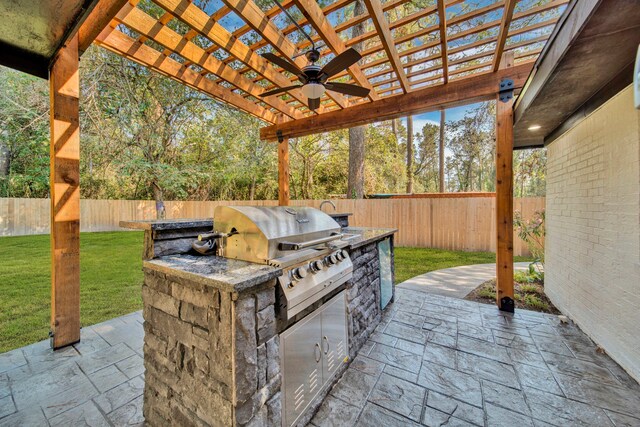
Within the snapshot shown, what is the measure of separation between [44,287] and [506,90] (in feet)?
23.4

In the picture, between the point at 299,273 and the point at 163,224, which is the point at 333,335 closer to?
the point at 299,273

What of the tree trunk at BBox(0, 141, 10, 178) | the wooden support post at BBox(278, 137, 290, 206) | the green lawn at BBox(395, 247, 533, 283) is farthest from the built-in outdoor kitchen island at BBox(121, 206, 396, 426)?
the tree trunk at BBox(0, 141, 10, 178)

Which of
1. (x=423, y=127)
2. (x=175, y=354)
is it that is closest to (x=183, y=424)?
(x=175, y=354)

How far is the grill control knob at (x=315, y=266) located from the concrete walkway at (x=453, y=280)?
2.92 metres

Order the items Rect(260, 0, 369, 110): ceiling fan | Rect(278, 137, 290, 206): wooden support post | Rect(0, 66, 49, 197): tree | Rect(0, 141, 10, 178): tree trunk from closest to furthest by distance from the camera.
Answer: Rect(260, 0, 369, 110): ceiling fan → Rect(278, 137, 290, 206): wooden support post → Rect(0, 66, 49, 197): tree → Rect(0, 141, 10, 178): tree trunk

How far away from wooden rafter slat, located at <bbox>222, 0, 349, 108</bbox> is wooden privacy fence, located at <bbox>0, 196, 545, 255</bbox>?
15.7ft

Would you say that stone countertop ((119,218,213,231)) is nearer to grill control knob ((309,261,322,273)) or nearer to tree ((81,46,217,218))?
grill control knob ((309,261,322,273))

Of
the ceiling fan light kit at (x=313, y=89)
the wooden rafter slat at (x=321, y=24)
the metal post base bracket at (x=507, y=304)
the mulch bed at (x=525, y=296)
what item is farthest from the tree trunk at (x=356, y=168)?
the ceiling fan light kit at (x=313, y=89)

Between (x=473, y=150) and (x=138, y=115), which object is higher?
(x=473, y=150)

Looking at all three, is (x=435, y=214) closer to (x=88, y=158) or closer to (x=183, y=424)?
(x=183, y=424)

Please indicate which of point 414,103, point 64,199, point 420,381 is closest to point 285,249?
point 420,381

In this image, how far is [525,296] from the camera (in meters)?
3.79

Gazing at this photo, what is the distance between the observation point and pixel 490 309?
11.3ft

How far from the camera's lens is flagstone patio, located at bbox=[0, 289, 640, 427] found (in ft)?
5.81
